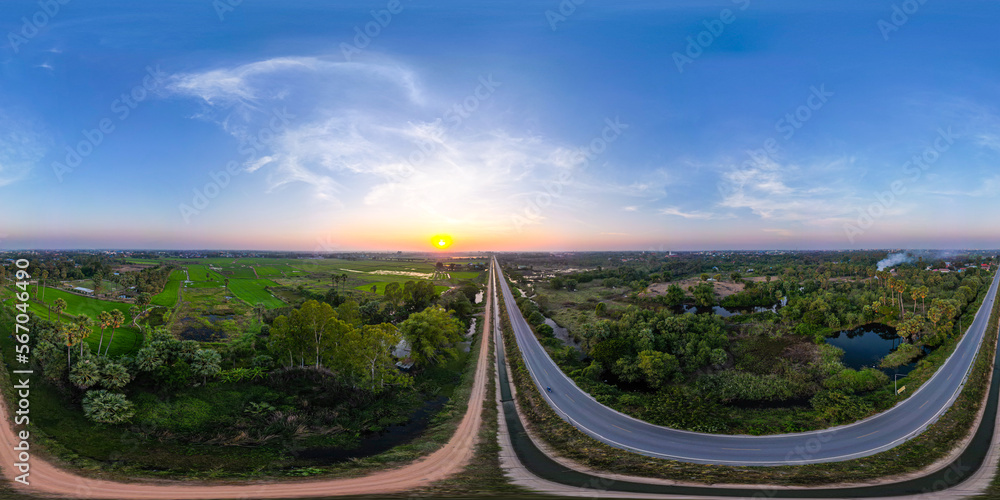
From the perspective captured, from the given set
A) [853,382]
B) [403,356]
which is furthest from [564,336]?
[853,382]

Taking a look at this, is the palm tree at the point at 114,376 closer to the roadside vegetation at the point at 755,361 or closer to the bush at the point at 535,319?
the roadside vegetation at the point at 755,361

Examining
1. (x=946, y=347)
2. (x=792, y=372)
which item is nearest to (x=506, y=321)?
(x=792, y=372)

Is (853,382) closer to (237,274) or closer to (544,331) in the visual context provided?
(544,331)

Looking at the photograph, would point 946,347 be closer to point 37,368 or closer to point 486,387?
point 486,387

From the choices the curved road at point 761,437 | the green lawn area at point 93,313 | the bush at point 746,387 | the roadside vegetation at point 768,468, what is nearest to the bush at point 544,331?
the curved road at point 761,437

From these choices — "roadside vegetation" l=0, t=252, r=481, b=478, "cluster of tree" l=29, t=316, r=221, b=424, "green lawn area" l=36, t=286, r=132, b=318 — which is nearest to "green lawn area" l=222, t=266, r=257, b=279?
"green lawn area" l=36, t=286, r=132, b=318

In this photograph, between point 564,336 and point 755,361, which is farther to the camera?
point 564,336
